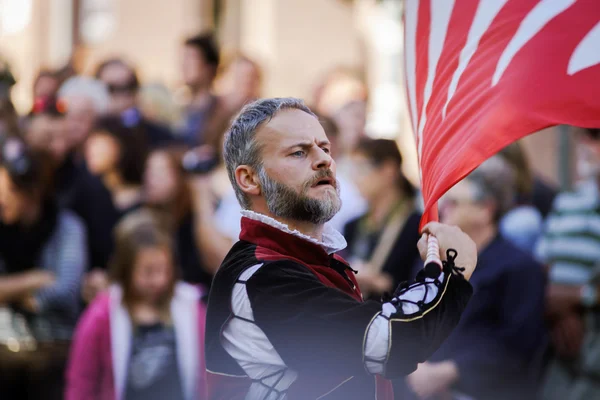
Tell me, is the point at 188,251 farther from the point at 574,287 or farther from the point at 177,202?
the point at 574,287

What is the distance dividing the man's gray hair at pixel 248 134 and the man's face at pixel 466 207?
267cm

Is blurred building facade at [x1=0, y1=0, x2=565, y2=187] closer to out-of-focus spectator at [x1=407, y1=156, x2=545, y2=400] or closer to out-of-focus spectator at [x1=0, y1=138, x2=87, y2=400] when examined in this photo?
out-of-focus spectator at [x1=0, y1=138, x2=87, y2=400]

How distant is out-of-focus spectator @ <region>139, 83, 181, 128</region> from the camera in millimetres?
9070

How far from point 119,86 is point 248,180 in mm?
5444

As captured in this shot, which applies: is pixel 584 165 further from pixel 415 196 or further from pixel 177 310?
pixel 177 310

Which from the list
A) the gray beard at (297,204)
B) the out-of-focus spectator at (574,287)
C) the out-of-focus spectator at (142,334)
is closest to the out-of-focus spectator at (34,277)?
the out-of-focus spectator at (142,334)

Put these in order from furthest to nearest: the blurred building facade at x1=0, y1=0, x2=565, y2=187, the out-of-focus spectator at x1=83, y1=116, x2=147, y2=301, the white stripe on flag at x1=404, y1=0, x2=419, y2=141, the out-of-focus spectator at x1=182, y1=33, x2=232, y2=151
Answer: the blurred building facade at x1=0, y1=0, x2=565, y2=187, the out-of-focus spectator at x1=182, y1=33, x2=232, y2=151, the out-of-focus spectator at x1=83, y1=116, x2=147, y2=301, the white stripe on flag at x1=404, y1=0, x2=419, y2=141

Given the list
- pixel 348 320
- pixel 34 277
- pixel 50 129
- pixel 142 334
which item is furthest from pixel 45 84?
pixel 348 320

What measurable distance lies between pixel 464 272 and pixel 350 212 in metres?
3.84

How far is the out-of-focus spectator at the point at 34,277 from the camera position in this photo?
22.9 ft

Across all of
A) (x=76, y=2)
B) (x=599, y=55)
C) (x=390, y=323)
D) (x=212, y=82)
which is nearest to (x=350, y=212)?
(x=212, y=82)

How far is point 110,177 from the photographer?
312 inches

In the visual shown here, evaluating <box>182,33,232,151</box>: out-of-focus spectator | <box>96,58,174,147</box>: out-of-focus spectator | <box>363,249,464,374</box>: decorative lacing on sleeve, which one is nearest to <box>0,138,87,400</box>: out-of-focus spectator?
<box>96,58,174,147</box>: out-of-focus spectator

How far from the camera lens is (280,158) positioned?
345 centimetres
